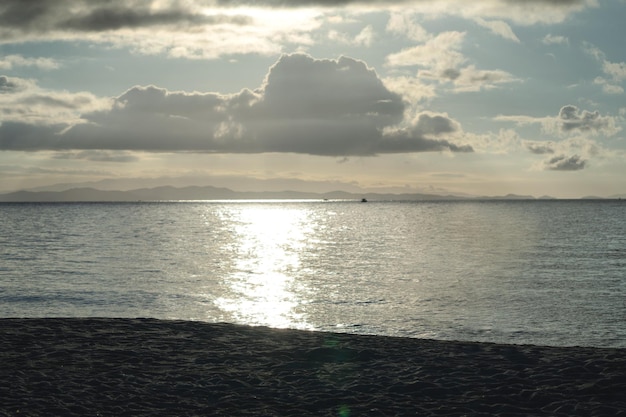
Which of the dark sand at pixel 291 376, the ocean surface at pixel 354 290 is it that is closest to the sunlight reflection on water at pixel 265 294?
the ocean surface at pixel 354 290

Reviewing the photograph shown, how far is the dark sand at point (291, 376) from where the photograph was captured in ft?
45.8

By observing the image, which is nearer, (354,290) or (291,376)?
(291,376)

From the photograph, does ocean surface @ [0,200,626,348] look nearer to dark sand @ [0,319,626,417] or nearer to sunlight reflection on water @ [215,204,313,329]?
sunlight reflection on water @ [215,204,313,329]

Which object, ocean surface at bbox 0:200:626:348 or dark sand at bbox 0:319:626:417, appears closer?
dark sand at bbox 0:319:626:417

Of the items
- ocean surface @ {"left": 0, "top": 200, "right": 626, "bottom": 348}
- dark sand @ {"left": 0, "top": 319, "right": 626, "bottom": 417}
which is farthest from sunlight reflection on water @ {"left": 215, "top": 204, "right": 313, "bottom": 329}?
dark sand @ {"left": 0, "top": 319, "right": 626, "bottom": 417}

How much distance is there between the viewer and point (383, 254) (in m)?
72.9

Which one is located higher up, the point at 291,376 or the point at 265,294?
the point at 291,376

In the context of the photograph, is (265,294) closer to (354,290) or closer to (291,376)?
(354,290)

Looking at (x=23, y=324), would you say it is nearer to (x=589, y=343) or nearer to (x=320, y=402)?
(x=320, y=402)

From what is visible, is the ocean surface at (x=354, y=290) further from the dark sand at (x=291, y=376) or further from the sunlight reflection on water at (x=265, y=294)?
the dark sand at (x=291, y=376)

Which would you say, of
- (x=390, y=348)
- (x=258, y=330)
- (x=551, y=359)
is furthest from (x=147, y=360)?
(x=551, y=359)

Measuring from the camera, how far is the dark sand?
45.8ft

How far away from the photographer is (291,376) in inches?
651

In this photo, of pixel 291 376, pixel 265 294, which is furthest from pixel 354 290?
pixel 291 376
